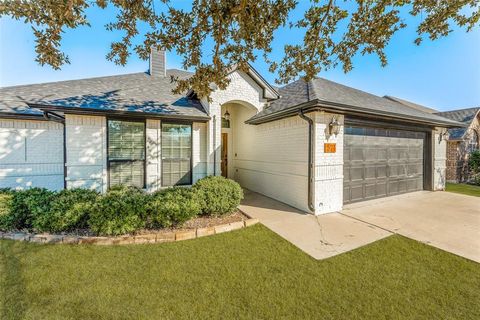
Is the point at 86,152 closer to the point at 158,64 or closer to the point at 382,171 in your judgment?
the point at 158,64

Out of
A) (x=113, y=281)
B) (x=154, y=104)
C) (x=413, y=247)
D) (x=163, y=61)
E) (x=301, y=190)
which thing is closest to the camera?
(x=113, y=281)

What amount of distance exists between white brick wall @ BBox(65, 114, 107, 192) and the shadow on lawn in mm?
2750

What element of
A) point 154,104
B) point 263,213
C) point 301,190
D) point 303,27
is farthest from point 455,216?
point 154,104

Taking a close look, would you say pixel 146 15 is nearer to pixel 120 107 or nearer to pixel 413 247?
pixel 120 107

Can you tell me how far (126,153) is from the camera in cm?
721

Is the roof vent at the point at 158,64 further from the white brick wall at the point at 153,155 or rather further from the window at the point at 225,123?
the white brick wall at the point at 153,155

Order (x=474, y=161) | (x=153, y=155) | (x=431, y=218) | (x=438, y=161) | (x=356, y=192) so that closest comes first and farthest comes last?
(x=431, y=218), (x=356, y=192), (x=153, y=155), (x=438, y=161), (x=474, y=161)

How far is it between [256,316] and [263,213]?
3.85m

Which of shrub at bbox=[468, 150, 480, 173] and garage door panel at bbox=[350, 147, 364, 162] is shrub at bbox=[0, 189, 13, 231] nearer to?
garage door panel at bbox=[350, 147, 364, 162]

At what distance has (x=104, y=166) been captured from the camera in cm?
683

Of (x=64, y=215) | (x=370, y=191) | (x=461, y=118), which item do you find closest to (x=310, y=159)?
(x=370, y=191)

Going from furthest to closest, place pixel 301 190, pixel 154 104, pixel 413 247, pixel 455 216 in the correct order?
pixel 154 104 → pixel 301 190 → pixel 455 216 → pixel 413 247

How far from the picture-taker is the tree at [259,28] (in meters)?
4.00

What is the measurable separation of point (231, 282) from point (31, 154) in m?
8.60
